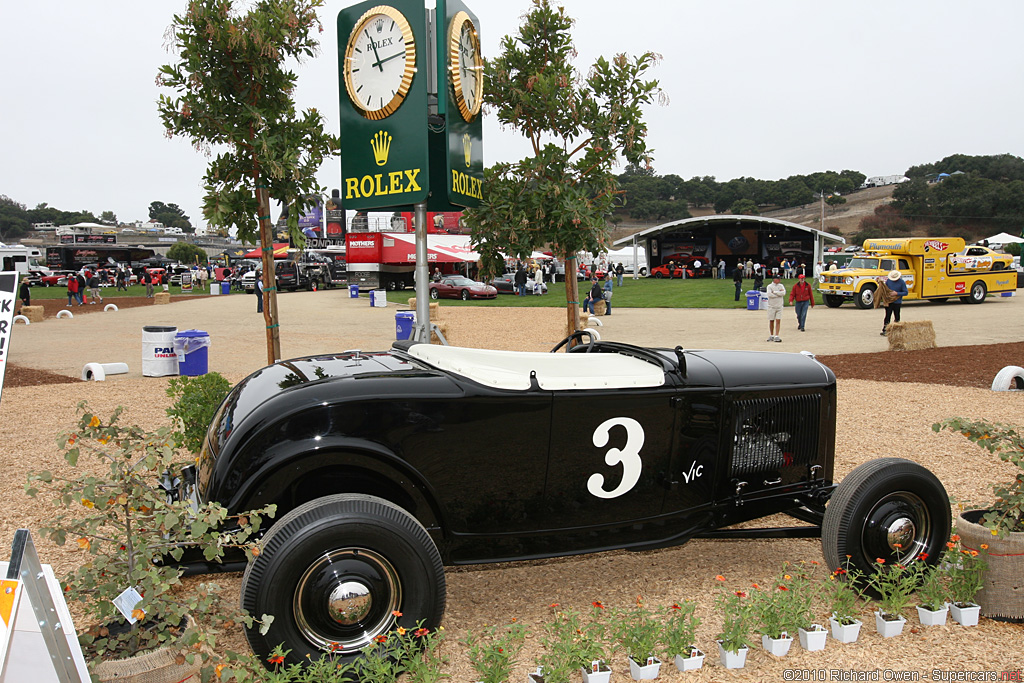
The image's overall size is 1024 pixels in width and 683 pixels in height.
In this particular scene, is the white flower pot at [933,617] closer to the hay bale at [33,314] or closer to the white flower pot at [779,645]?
the white flower pot at [779,645]

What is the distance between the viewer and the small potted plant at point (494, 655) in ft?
9.63

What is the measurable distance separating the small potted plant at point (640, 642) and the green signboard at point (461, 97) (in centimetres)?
446

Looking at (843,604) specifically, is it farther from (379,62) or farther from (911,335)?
(911,335)

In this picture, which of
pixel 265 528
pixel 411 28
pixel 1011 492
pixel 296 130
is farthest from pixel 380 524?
pixel 296 130

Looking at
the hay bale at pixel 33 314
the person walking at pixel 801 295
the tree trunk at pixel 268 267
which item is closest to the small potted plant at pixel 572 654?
the tree trunk at pixel 268 267

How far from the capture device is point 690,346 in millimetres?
16938

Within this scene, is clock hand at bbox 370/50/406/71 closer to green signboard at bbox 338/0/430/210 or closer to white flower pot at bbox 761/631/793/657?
green signboard at bbox 338/0/430/210

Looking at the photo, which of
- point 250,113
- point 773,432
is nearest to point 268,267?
point 250,113

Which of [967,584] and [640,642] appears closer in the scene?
[640,642]

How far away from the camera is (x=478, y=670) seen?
117 inches

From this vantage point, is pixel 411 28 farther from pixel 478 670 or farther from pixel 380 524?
pixel 478 670

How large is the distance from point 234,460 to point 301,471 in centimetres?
28

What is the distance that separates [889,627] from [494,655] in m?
1.88

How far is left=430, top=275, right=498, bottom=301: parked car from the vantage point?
36.4 m
